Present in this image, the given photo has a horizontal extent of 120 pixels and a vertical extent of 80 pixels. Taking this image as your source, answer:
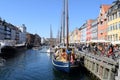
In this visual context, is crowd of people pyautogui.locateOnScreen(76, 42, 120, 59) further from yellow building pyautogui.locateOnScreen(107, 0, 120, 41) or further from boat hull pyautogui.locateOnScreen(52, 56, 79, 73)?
yellow building pyautogui.locateOnScreen(107, 0, 120, 41)

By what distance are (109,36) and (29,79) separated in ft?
162

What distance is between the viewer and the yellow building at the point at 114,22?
70.7 metres

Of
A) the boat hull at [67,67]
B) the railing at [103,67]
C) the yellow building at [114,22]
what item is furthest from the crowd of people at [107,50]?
the yellow building at [114,22]

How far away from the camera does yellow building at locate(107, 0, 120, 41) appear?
2783 inches

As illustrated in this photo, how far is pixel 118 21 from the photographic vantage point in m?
70.1

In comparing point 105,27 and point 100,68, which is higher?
point 105,27

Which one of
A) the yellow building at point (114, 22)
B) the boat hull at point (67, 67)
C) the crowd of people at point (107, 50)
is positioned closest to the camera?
the crowd of people at point (107, 50)

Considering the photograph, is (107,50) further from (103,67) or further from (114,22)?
(114,22)

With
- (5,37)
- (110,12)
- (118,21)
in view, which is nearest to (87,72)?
(118,21)

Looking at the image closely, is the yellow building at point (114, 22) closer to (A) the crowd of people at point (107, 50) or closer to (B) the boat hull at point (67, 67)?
(A) the crowd of people at point (107, 50)

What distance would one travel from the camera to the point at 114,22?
73.7 m

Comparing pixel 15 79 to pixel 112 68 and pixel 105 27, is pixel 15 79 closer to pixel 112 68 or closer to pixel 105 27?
pixel 112 68

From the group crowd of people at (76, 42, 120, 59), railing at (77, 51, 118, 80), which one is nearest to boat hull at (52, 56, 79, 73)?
railing at (77, 51, 118, 80)

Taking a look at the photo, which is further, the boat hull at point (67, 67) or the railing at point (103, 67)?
the boat hull at point (67, 67)
